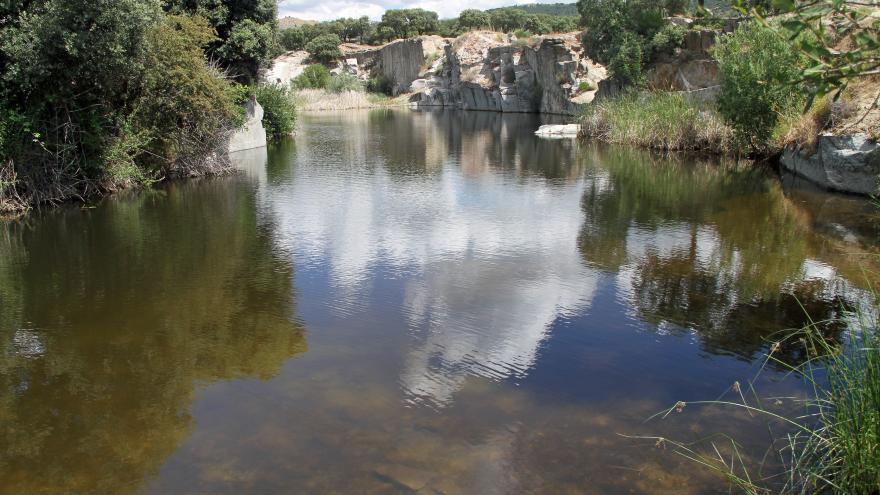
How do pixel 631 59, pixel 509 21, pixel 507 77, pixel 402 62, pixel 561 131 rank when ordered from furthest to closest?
pixel 509 21 < pixel 402 62 < pixel 507 77 < pixel 631 59 < pixel 561 131

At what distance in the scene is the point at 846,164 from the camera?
15742 mm

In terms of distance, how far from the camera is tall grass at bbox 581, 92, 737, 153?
23.2m

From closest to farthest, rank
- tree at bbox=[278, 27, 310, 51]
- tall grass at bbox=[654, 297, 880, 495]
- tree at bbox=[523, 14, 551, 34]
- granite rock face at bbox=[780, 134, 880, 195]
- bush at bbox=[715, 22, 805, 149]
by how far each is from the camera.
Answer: tall grass at bbox=[654, 297, 880, 495] < granite rock face at bbox=[780, 134, 880, 195] < bush at bbox=[715, 22, 805, 149] < tree at bbox=[523, 14, 551, 34] < tree at bbox=[278, 27, 310, 51]

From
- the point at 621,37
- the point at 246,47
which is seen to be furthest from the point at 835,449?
the point at 621,37

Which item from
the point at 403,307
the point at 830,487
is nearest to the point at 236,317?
the point at 403,307

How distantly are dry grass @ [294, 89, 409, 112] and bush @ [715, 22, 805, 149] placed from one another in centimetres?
4011

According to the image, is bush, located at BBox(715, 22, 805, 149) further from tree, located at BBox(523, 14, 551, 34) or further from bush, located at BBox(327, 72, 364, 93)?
tree, located at BBox(523, 14, 551, 34)

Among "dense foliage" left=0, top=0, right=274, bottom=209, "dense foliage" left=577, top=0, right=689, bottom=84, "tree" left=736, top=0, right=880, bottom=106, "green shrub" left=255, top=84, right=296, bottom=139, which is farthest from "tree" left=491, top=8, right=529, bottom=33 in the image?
"tree" left=736, top=0, right=880, bottom=106

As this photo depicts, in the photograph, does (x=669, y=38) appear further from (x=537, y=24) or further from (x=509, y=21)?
(x=509, y=21)

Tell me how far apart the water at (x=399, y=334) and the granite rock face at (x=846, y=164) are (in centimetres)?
56

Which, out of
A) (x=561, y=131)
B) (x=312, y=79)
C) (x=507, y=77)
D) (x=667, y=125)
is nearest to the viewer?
(x=667, y=125)

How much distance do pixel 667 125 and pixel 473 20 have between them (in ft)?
220

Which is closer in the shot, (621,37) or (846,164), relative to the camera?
(846,164)

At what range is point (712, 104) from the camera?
947 inches
